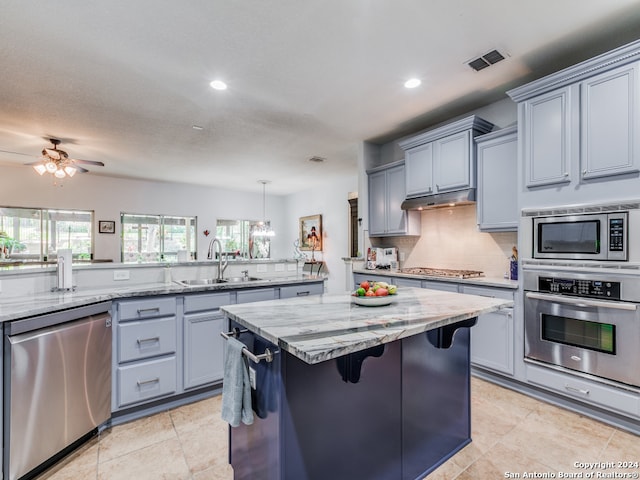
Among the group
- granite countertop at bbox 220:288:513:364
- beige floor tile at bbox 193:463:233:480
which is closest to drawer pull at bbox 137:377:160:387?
beige floor tile at bbox 193:463:233:480

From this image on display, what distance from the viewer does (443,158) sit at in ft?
11.5

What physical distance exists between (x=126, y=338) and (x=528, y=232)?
130 inches

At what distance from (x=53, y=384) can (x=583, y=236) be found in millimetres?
3669

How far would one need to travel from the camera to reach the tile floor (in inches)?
71.6

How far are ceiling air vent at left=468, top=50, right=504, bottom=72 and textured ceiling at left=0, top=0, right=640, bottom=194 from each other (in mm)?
57

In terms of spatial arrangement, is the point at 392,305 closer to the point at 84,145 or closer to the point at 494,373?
the point at 494,373

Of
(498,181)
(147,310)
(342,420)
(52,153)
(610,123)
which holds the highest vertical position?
(52,153)

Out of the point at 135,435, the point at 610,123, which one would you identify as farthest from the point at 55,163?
the point at 610,123


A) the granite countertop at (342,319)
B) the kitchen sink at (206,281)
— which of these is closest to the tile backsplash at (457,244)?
the granite countertop at (342,319)

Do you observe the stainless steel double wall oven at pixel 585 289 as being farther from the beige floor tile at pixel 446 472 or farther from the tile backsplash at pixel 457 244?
the beige floor tile at pixel 446 472

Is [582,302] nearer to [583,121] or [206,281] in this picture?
[583,121]

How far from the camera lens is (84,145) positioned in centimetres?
459

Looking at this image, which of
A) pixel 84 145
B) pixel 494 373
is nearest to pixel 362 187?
pixel 494 373

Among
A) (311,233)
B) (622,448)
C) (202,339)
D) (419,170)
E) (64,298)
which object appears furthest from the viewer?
(311,233)
